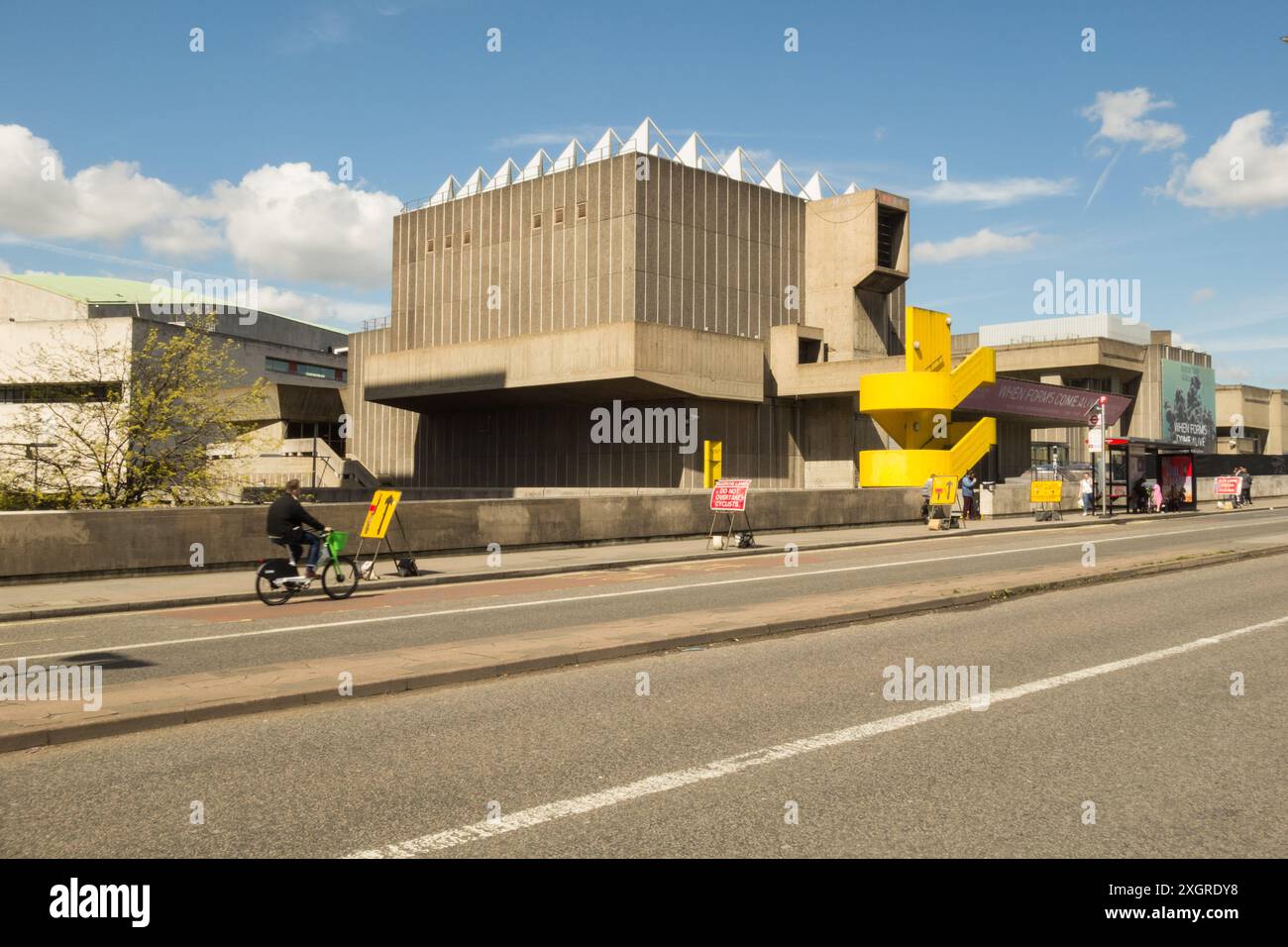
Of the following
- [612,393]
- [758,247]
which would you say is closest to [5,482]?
[612,393]

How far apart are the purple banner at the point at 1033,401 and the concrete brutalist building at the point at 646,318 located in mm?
5897

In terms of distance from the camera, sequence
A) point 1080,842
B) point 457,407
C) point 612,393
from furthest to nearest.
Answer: point 457,407, point 612,393, point 1080,842

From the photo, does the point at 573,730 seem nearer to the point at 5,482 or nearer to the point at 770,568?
the point at 770,568

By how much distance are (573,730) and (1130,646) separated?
6309 millimetres

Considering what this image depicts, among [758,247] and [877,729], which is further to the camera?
[758,247]

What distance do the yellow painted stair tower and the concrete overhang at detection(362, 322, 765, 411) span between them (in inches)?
328

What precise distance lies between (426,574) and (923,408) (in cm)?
2864

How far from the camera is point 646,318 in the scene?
53.2m

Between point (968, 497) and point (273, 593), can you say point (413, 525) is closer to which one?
point (273, 593)

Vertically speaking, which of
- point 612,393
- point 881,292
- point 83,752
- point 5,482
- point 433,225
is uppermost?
point 433,225

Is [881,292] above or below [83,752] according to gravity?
above

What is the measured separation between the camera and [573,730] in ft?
23.4

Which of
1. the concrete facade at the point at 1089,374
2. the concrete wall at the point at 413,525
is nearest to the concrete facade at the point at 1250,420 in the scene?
the concrete facade at the point at 1089,374
